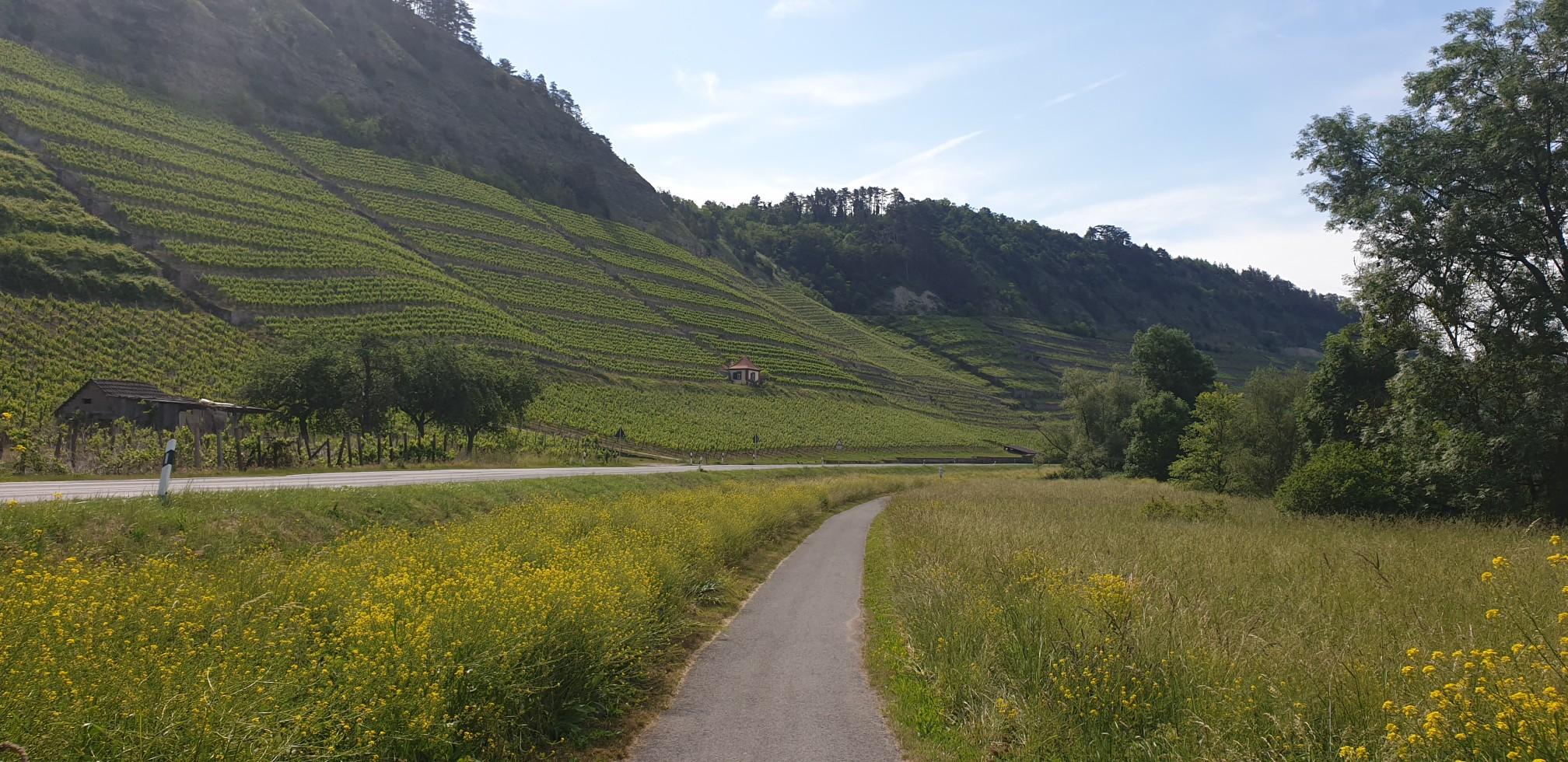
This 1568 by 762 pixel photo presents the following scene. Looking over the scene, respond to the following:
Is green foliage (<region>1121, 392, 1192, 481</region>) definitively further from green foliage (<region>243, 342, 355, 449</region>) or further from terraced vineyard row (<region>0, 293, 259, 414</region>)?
terraced vineyard row (<region>0, 293, 259, 414</region>)

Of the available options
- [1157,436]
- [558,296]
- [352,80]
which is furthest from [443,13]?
[1157,436]

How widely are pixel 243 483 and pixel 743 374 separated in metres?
69.1

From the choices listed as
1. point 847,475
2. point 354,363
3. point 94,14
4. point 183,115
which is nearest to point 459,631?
→ point 354,363

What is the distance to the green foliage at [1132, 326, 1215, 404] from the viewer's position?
60.4m

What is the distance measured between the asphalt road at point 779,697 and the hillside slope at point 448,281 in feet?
111

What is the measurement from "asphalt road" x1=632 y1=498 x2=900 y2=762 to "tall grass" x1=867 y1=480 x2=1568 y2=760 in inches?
21.6

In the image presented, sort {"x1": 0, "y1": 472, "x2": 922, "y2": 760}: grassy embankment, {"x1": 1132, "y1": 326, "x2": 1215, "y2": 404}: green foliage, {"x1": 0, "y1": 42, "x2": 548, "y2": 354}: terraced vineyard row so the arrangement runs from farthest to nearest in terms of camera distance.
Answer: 1. {"x1": 1132, "y1": 326, "x2": 1215, "y2": 404}: green foliage
2. {"x1": 0, "y1": 42, "x2": 548, "y2": 354}: terraced vineyard row
3. {"x1": 0, "y1": 472, "x2": 922, "y2": 760}: grassy embankment

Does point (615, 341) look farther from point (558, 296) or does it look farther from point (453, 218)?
point (453, 218)

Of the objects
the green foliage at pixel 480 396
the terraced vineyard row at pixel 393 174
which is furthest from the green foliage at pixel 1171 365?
the terraced vineyard row at pixel 393 174

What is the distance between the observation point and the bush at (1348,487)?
20.5 meters

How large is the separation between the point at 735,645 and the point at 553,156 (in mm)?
141931

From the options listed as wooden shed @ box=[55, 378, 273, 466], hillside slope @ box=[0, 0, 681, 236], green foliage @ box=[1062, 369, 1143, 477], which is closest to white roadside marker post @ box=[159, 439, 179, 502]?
wooden shed @ box=[55, 378, 273, 466]

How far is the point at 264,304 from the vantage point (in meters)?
56.5

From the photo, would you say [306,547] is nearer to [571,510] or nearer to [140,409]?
[571,510]
